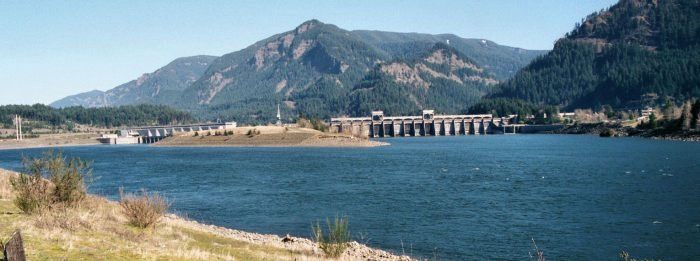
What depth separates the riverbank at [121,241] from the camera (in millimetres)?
20656

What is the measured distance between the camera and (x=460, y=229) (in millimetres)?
41562

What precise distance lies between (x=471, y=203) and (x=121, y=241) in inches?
1422

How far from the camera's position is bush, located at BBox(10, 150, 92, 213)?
96.6 feet

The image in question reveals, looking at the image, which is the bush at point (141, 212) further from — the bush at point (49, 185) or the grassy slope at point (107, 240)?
the bush at point (49, 185)

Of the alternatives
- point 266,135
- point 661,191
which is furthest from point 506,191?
point 266,135

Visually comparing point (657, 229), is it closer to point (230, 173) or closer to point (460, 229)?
point (460, 229)

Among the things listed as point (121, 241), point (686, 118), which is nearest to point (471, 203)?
point (121, 241)

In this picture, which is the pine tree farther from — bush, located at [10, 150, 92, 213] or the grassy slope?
bush, located at [10, 150, 92, 213]

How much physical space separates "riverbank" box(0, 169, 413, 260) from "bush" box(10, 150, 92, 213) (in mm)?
871

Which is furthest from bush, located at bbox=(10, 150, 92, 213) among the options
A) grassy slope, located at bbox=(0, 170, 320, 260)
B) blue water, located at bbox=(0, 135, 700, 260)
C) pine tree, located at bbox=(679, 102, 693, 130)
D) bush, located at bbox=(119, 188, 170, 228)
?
pine tree, located at bbox=(679, 102, 693, 130)

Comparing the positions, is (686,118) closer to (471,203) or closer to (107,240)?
(471,203)

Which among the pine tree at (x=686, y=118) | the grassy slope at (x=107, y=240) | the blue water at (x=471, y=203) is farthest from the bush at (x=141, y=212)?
the pine tree at (x=686, y=118)

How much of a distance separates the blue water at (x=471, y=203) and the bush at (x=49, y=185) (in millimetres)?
14099

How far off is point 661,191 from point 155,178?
62444 mm
